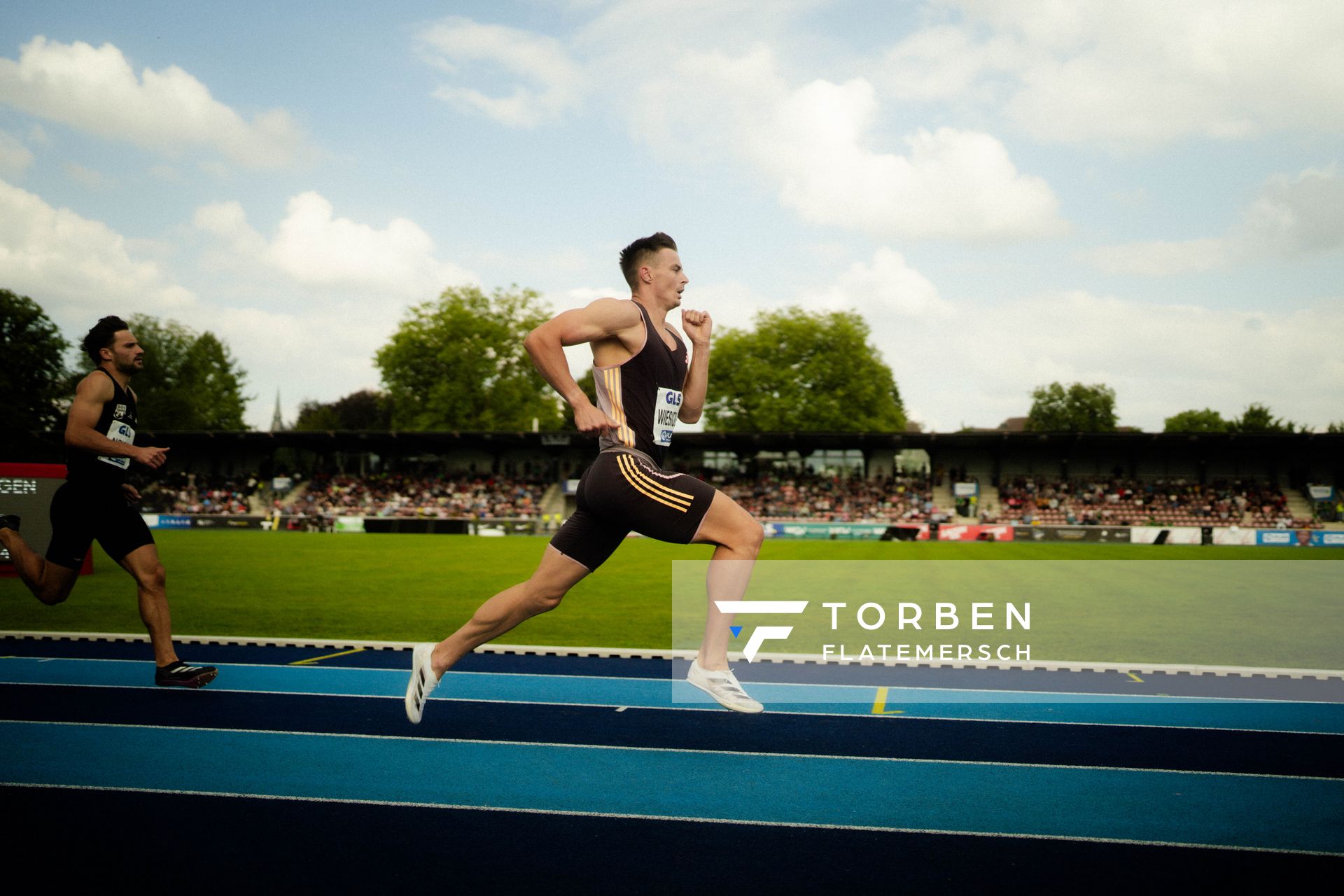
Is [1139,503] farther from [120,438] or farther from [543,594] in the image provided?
[120,438]

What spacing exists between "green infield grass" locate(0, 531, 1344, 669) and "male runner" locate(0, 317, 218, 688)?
2.88 m

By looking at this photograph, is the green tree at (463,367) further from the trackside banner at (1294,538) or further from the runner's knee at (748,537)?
the runner's knee at (748,537)

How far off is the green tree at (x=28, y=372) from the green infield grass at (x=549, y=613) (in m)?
32.8

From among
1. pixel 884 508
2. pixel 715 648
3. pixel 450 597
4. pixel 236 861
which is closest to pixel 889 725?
pixel 715 648

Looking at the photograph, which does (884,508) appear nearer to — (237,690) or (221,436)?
(221,436)

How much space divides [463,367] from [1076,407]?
68.7 m

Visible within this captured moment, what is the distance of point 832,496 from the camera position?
4619 centimetres

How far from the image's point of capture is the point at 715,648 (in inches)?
176

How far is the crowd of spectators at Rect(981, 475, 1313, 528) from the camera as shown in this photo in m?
40.2

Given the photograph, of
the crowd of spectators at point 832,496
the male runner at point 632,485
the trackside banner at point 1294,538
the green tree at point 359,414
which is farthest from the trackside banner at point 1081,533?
the green tree at point 359,414

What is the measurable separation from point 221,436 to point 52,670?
156ft

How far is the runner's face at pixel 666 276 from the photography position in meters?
4.52

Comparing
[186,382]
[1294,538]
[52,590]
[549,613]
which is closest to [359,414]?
[186,382]

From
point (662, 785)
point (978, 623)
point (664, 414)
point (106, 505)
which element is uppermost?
point (664, 414)
